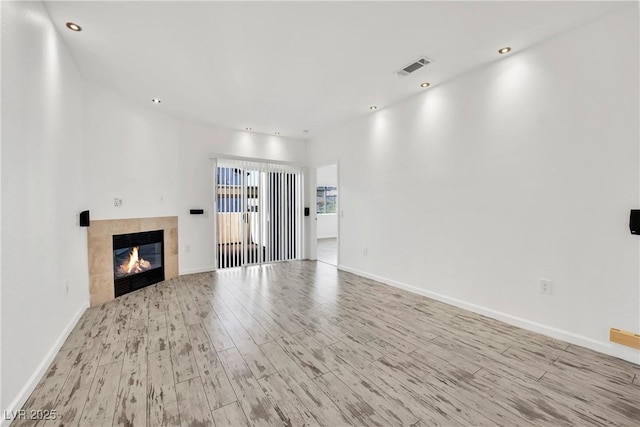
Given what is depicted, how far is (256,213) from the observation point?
219 inches

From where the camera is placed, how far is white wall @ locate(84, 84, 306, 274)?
11.6ft

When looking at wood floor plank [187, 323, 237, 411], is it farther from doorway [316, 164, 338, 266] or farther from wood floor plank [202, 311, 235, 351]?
doorway [316, 164, 338, 266]

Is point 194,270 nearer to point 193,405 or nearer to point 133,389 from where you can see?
point 133,389

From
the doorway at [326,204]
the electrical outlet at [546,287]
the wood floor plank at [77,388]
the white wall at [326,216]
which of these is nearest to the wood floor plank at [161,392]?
the wood floor plank at [77,388]

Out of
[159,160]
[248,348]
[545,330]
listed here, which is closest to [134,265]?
[159,160]

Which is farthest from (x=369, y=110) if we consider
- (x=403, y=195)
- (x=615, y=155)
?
(x=615, y=155)

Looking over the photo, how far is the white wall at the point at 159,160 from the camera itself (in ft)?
11.6

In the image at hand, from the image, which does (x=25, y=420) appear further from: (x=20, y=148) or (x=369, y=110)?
(x=369, y=110)

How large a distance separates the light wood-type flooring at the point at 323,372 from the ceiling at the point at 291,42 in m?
2.90

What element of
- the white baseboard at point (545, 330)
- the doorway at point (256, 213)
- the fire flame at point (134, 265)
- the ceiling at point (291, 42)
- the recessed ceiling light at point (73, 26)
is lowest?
the white baseboard at point (545, 330)

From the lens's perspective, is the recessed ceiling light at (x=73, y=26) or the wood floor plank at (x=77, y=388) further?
the recessed ceiling light at (x=73, y=26)

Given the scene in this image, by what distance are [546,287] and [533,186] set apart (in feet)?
3.33

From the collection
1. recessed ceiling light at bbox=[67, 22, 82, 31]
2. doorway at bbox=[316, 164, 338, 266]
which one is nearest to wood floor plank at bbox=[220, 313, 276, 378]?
recessed ceiling light at bbox=[67, 22, 82, 31]

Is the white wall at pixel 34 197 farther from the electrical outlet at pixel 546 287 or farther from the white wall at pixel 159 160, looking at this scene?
the electrical outlet at pixel 546 287
